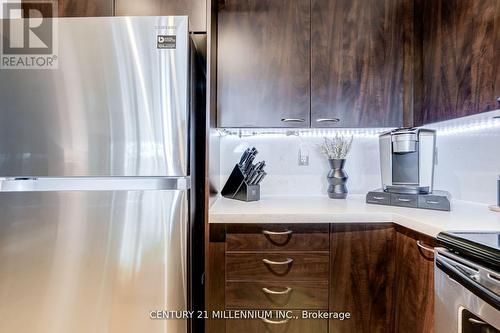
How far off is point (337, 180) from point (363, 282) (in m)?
0.64

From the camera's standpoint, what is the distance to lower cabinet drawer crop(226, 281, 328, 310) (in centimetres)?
117

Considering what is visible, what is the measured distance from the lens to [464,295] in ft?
2.37

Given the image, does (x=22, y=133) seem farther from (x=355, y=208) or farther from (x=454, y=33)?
(x=454, y=33)

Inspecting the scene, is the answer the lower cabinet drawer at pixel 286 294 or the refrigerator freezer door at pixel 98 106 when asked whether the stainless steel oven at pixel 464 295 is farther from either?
the refrigerator freezer door at pixel 98 106

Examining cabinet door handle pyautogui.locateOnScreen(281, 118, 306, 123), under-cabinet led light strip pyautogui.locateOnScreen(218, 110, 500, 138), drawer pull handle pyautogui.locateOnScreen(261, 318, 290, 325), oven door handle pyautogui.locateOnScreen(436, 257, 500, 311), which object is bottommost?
drawer pull handle pyautogui.locateOnScreen(261, 318, 290, 325)

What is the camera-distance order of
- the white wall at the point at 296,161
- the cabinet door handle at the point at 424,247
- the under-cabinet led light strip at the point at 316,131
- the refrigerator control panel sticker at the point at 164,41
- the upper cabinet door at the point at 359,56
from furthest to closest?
the white wall at the point at 296,161 < the under-cabinet led light strip at the point at 316,131 < the upper cabinet door at the point at 359,56 < the refrigerator control panel sticker at the point at 164,41 < the cabinet door handle at the point at 424,247

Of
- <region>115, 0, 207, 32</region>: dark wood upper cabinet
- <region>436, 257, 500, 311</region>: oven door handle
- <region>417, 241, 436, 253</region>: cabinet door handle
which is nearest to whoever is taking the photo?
<region>436, 257, 500, 311</region>: oven door handle

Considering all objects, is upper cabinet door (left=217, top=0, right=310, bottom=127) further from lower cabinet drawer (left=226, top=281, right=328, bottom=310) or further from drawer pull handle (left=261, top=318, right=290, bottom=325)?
Answer: drawer pull handle (left=261, top=318, right=290, bottom=325)

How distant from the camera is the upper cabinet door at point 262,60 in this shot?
4.75ft

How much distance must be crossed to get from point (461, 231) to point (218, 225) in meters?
0.93

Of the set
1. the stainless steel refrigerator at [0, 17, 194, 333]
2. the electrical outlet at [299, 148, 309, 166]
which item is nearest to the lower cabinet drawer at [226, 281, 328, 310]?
the stainless steel refrigerator at [0, 17, 194, 333]

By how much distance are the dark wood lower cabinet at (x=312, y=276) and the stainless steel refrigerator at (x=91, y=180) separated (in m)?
0.31

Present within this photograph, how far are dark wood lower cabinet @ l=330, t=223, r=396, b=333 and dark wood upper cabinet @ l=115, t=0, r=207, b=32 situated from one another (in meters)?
1.26

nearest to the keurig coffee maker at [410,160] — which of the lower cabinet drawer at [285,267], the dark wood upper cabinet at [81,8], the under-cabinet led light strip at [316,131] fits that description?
the under-cabinet led light strip at [316,131]
